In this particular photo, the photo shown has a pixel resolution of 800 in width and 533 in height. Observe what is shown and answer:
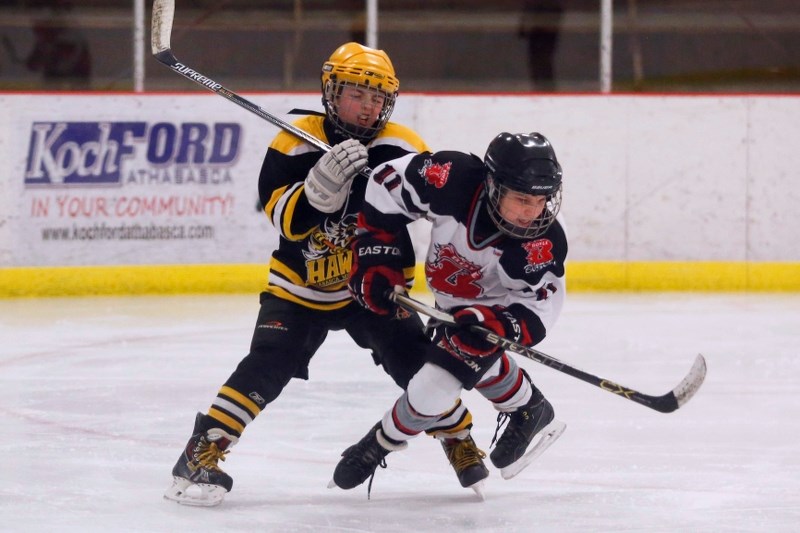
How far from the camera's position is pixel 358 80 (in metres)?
2.78

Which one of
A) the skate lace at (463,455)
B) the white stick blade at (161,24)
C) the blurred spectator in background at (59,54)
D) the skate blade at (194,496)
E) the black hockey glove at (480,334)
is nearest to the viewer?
the black hockey glove at (480,334)

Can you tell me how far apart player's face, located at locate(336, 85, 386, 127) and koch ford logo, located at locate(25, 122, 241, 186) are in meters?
3.70

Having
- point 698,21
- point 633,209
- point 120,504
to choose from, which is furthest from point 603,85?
point 120,504

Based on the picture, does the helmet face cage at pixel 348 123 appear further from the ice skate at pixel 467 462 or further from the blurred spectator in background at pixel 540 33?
the blurred spectator in background at pixel 540 33

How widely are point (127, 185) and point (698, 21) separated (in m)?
4.07

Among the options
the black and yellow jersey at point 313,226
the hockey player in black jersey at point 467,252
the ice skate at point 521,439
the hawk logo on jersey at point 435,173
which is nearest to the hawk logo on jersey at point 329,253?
the black and yellow jersey at point 313,226

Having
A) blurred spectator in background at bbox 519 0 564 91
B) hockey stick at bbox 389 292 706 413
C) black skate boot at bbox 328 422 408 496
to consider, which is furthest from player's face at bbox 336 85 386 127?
blurred spectator in background at bbox 519 0 564 91

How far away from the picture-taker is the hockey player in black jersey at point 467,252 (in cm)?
260

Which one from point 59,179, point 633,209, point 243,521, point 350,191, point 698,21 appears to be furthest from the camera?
point 698,21

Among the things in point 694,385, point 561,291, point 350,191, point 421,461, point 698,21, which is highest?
point 698,21

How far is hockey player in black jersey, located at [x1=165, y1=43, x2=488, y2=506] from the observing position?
2.79m

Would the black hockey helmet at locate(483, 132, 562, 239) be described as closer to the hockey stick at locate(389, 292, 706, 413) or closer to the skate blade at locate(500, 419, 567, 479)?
the hockey stick at locate(389, 292, 706, 413)

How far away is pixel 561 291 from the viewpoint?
2.72 meters

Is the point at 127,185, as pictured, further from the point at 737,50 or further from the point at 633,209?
the point at 737,50
